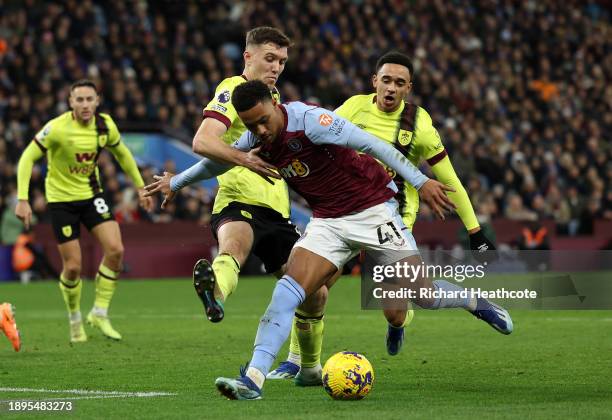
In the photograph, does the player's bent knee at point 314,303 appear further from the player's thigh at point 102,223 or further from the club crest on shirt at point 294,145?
the player's thigh at point 102,223

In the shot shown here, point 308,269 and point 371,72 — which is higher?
point 371,72

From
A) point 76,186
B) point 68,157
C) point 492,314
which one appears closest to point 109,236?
point 76,186

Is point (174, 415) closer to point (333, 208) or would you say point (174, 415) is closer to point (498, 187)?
point (333, 208)

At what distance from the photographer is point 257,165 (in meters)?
7.43

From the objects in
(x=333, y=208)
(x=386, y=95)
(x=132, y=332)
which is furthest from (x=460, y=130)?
(x=333, y=208)

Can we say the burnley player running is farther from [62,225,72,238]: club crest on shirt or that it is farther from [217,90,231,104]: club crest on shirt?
[62,225,72,238]: club crest on shirt

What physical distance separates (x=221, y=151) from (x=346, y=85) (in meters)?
20.0

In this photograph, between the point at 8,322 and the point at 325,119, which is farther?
the point at 8,322

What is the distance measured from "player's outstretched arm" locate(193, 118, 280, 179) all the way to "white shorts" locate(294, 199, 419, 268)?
20.0 inches

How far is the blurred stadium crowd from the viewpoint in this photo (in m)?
23.4

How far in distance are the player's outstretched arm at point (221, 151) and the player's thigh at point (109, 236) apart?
4375mm

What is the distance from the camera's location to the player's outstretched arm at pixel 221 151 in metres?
7.43

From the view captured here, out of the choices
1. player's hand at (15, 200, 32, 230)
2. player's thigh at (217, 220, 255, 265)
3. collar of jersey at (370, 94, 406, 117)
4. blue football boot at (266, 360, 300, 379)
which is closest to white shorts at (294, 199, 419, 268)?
player's thigh at (217, 220, 255, 265)

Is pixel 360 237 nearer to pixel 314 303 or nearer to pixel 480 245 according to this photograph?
pixel 314 303
